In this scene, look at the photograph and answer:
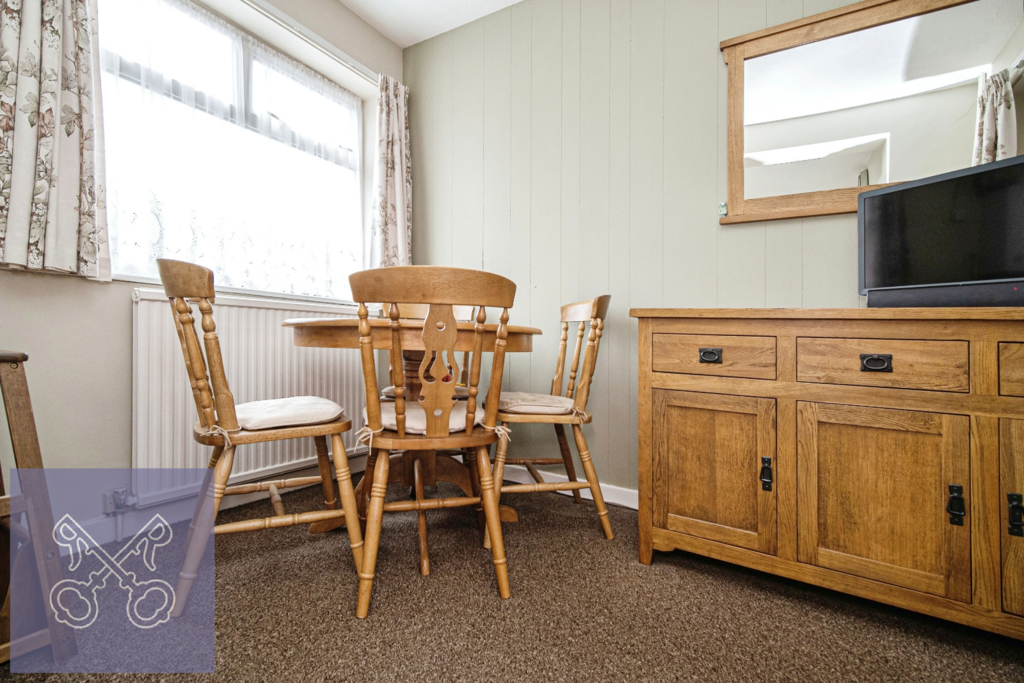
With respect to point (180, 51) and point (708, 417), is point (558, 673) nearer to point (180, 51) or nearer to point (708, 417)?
point (708, 417)

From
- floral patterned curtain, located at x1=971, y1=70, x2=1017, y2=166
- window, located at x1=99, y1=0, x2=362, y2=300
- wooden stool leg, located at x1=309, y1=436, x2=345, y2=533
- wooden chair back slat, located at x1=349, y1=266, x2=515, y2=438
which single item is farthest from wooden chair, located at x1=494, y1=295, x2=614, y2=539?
window, located at x1=99, y1=0, x2=362, y2=300

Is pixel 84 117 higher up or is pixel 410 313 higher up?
pixel 84 117

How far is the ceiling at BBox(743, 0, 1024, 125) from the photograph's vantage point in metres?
1.54

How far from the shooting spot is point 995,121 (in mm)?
1505

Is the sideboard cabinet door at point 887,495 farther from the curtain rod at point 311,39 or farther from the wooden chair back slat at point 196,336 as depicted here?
the curtain rod at point 311,39

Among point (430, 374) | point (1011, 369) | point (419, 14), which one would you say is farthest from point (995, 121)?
point (419, 14)

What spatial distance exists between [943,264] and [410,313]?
2265 mm

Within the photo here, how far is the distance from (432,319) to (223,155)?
173 cm

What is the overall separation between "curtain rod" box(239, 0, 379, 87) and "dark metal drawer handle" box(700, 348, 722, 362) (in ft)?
8.33

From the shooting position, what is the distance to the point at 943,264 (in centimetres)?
141

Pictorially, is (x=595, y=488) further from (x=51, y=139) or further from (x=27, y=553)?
(x=51, y=139)

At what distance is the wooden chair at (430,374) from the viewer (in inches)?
46.7

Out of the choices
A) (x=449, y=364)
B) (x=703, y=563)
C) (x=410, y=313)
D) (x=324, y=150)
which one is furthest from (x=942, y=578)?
(x=324, y=150)

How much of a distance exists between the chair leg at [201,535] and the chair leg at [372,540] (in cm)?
43
